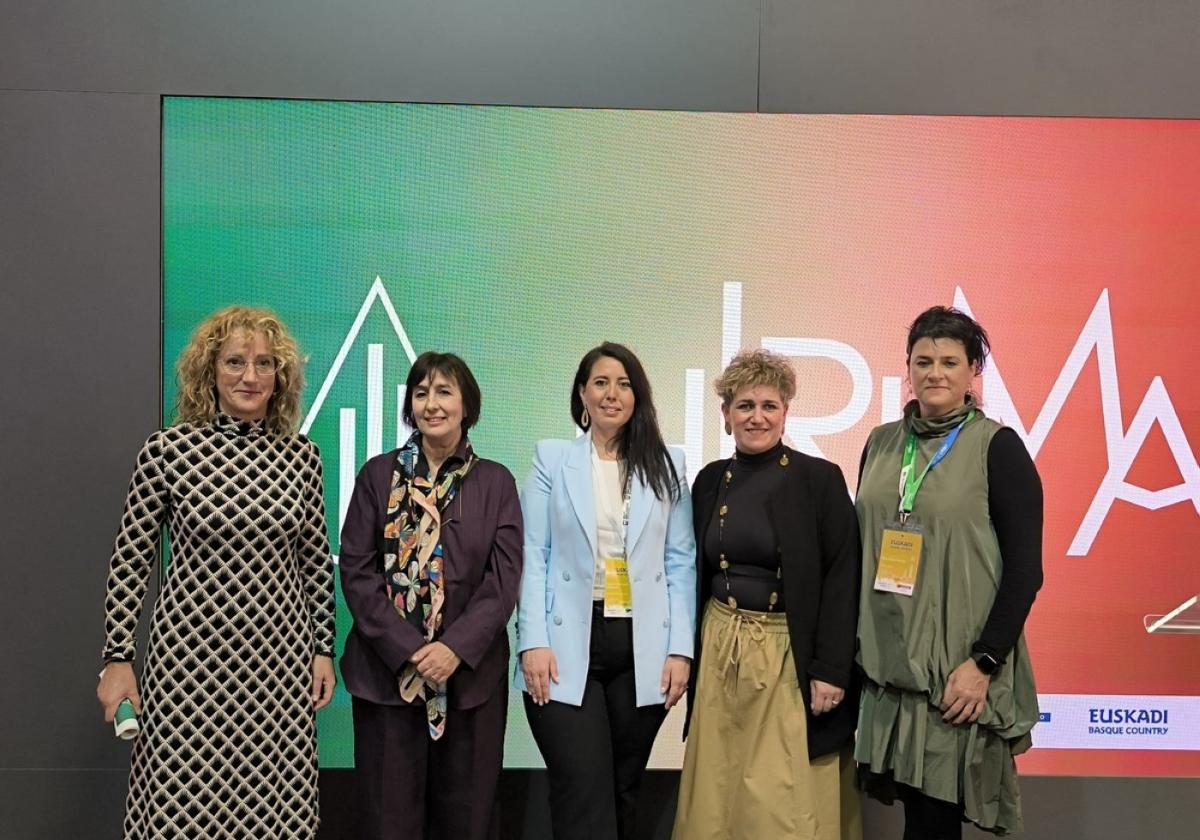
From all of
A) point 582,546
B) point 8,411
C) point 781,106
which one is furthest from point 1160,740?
point 8,411

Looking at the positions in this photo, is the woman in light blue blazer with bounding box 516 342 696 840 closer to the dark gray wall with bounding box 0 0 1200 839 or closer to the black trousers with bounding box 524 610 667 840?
the black trousers with bounding box 524 610 667 840

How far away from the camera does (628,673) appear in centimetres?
235

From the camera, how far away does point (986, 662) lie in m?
2.11

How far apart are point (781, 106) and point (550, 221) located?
941 millimetres

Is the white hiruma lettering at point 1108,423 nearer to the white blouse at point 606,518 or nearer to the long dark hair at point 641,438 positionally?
the long dark hair at point 641,438

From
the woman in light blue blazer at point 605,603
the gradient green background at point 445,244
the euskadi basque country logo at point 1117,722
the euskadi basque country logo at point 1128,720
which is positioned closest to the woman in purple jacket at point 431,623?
the woman in light blue blazer at point 605,603

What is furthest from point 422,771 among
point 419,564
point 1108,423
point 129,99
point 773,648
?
point 1108,423

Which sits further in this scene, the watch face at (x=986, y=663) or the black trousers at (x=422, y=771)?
the black trousers at (x=422, y=771)

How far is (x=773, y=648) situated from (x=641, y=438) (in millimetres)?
655

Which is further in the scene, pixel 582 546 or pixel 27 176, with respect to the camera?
pixel 27 176

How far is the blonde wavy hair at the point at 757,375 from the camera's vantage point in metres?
2.31

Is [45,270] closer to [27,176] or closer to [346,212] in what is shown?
[27,176]

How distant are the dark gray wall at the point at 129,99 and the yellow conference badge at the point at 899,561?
172 centimetres

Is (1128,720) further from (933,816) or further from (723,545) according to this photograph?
(723,545)
